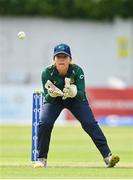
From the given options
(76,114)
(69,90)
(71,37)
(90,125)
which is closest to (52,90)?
(69,90)

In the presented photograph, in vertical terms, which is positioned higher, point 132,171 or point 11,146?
point 132,171

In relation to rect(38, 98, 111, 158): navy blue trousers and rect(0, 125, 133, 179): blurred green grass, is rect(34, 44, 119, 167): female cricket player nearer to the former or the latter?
rect(38, 98, 111, 158): navy blue trousers

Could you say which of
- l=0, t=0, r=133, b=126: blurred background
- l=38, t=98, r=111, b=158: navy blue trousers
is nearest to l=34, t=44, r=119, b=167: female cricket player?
l=38, t=98, r=111, b=158: navy blue trousers

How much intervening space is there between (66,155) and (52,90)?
4.58 metres

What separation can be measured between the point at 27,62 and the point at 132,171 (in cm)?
2985

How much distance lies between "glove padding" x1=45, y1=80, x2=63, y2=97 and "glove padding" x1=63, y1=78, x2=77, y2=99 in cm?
8

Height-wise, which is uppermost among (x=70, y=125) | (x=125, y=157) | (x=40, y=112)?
(x=40, y=112)

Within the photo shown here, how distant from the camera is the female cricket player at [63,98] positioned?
41.7 ft

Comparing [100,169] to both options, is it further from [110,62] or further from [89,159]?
[110,62]

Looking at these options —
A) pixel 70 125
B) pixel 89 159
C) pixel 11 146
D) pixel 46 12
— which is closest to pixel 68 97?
pixel 89 159

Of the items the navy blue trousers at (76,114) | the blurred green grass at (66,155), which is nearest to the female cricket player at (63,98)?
the navy blue trousers at (76,114)

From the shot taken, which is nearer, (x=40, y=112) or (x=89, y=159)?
(x=40, y=112)

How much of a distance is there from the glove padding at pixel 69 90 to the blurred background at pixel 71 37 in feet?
90.3

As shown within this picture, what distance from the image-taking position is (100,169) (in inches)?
495
